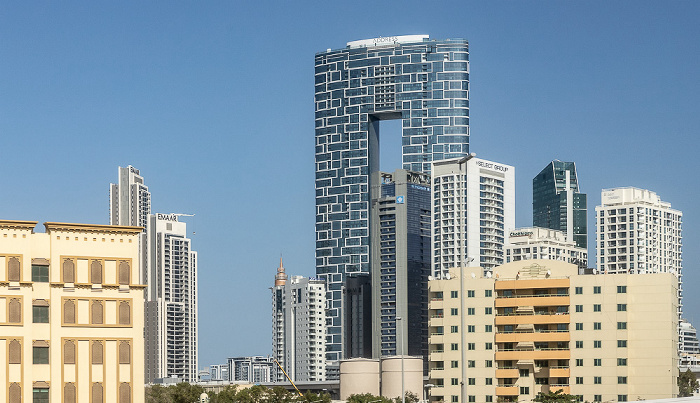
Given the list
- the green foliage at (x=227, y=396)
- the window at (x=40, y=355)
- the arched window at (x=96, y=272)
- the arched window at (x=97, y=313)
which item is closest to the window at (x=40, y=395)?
the window at (x=40, y=355)

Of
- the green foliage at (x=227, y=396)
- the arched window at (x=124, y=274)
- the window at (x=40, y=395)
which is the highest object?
the arched window at (x=124, y=274)

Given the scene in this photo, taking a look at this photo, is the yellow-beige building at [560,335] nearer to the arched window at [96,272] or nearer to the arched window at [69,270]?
the arched window at [96,272]

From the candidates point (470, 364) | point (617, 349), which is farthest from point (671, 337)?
point (470, 364)

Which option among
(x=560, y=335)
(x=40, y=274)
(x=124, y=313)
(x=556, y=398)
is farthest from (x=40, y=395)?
(x=560, y=335)

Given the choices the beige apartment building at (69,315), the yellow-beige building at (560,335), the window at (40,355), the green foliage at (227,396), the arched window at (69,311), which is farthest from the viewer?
the yellow-beige building at (560,335)

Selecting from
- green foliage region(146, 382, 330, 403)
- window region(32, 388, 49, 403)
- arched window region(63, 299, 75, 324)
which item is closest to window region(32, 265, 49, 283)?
arched window region(63, 299, 75, 324)

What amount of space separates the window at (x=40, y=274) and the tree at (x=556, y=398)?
3472 inches

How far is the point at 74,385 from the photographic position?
10219cm

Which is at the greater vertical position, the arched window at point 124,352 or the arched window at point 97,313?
the arched window at point 97,313

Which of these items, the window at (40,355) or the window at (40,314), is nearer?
the window at (40,355)

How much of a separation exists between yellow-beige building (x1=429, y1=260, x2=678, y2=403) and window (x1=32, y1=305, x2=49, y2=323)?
309ft

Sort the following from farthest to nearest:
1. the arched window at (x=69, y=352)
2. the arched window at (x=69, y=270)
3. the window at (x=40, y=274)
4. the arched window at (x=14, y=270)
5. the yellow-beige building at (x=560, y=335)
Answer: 1. the yellow-beige building at (x=560, y=335)
2. the arched window at (x=69, y=270)
3. the window at (x=40, y=274)
4. the arched window at (x=69, y=352)
5. the arched window at (x=14, y=270)

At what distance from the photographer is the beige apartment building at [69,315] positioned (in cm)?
10131

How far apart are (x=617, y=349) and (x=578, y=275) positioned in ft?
41.8
